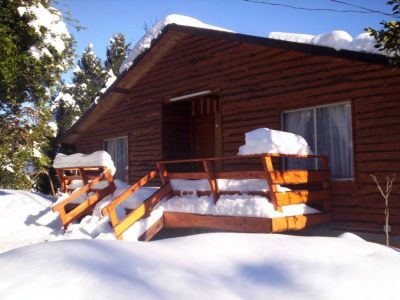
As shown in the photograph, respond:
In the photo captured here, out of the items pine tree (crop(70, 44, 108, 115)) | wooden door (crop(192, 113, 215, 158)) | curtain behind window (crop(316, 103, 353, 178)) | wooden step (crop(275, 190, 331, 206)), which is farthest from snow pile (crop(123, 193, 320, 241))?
pine tree (crop(70, 44, 108, 115))

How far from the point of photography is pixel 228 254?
13.2ft

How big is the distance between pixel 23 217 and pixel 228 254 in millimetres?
9643

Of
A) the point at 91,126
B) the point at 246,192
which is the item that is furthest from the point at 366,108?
the point at 91,126

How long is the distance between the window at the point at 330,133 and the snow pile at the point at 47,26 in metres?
8.45

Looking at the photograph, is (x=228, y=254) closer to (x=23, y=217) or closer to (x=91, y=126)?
(x=23, y=217)

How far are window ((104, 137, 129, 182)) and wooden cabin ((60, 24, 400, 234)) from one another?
0.04 metres

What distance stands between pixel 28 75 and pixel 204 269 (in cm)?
1136

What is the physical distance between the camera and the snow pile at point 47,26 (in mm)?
12492

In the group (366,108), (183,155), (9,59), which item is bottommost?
(183,155)

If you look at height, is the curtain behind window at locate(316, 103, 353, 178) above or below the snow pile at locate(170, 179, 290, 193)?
above

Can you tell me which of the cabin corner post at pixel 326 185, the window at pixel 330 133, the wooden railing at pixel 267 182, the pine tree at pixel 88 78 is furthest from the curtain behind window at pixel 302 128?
→ the pine tree at pixel 88 78

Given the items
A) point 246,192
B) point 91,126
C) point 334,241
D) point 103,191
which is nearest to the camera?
point 334,241

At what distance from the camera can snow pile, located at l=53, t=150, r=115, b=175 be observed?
1053 centimetres

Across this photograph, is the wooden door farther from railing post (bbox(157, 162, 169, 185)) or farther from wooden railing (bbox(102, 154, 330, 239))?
wooden railing (bbox(102, 154, 330, 239))
